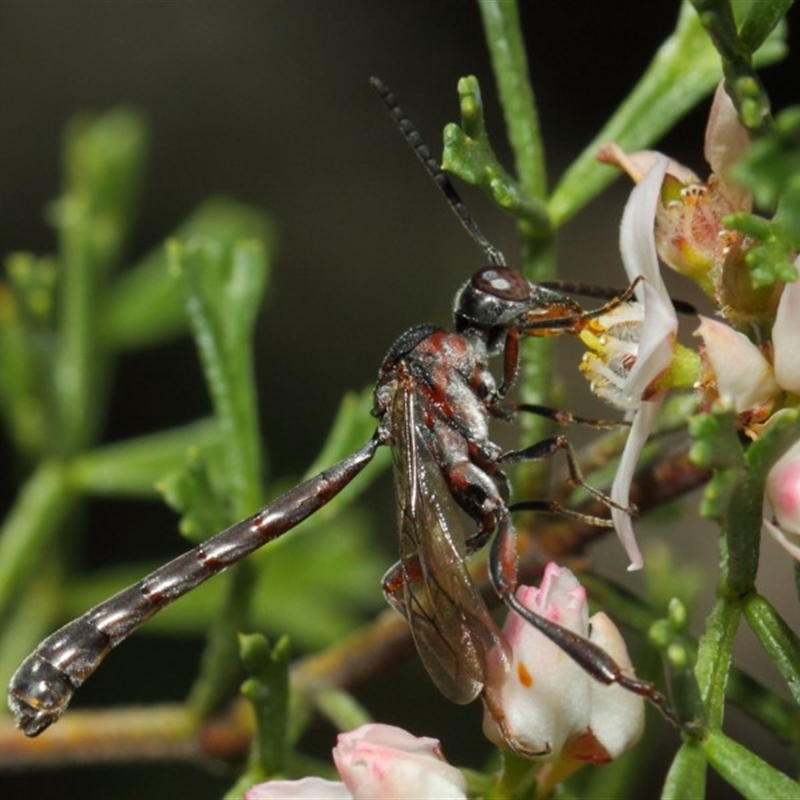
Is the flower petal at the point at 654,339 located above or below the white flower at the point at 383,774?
above

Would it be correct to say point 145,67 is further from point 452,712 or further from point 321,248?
point 452,712

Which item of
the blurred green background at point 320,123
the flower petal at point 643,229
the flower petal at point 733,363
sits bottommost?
the blurred green background at point 320,123

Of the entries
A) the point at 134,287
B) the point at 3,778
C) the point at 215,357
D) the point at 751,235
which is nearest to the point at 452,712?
the point at 3,778

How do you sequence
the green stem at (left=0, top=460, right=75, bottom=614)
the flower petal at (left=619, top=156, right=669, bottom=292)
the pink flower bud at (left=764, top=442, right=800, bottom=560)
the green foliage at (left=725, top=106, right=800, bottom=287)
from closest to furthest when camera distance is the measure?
the green foliage at (left=725, top=106, right=800, bottom=287), the pink flower bud at (left=764, top=442, right=800, bottom=560), the flower petal at (left=619, top=156, right=669, bottom=292), the green stem at (left=0, top=460, right=75, bottom=614)

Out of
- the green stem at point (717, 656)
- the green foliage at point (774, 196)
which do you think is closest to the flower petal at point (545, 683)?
the green stem at point (717, 656)

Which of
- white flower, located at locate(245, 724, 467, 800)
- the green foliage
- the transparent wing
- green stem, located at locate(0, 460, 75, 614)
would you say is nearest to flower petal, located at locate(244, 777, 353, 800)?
white flower, located at locate(245, 724, 467, 800)

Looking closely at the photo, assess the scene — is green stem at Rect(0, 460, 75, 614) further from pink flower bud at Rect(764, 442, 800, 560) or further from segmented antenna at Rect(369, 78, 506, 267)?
pink flower bud at Rect(764, 442, 800, 560)

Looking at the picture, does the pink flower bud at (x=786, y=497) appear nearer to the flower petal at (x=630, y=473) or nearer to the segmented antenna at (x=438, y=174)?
the flower petal at (x=630, y=473)
